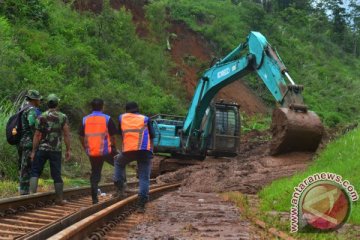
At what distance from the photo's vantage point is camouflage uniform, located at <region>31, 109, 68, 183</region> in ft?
28.5

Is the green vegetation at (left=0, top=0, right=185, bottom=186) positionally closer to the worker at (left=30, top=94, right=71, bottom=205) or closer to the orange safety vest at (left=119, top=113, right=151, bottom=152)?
the worker at (left=30, top=94, right=71, bottom=205)

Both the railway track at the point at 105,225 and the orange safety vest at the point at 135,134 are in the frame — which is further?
the orange safety vest at the point at 135,134

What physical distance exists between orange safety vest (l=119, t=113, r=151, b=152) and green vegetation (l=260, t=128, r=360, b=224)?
2.22 meters

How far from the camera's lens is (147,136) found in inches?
338

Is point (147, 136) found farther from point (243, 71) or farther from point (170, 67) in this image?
point (170, 67)

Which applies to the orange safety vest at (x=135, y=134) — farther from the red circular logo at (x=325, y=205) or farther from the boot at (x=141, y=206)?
the red circular logo at (x=325, y=205)

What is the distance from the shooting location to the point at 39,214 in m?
7.62

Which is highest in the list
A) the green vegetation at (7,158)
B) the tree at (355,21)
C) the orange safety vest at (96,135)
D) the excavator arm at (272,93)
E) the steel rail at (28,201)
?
the tree at (355,21)

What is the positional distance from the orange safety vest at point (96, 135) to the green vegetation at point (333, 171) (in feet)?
9.24

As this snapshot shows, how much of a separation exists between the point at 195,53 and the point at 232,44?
5.10 m

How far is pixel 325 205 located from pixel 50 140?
16.3ft

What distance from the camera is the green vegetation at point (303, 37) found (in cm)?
4672

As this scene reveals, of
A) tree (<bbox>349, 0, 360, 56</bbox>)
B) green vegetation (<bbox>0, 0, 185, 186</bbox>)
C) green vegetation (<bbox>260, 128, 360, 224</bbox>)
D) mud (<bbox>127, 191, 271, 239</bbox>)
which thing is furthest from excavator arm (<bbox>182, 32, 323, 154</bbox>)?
tree (<bbox>349, 0, 360, 56</bbox>)

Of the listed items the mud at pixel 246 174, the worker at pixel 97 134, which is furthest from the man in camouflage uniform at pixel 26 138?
the mud at pixel 246 174
